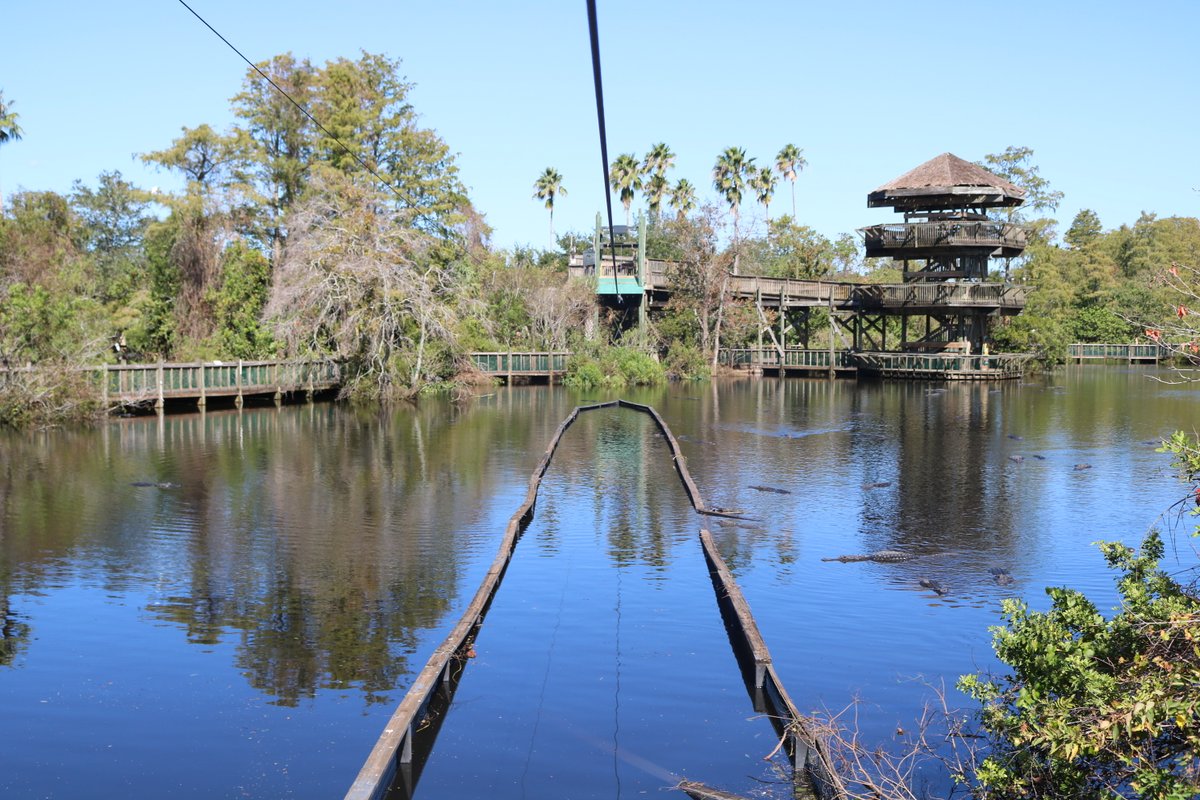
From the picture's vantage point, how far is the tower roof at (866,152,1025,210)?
55.4 meters

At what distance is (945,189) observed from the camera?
181 ft

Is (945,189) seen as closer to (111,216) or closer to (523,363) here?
(523,363)

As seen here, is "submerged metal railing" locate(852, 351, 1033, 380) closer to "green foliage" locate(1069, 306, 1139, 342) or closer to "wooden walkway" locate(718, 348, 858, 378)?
"wooden walkway" locate(718, 348, 858, 378)

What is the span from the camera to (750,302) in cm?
6225

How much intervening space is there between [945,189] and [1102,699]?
51907 millimetres

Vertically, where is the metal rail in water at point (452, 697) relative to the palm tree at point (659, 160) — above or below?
below

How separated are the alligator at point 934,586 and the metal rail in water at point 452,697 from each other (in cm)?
275

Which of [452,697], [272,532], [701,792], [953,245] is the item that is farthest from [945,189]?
[701,792]

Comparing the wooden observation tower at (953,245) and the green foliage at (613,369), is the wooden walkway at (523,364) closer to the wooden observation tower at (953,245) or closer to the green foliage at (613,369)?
the green foliage at (613,369)

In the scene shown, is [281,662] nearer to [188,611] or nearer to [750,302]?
[188,611]

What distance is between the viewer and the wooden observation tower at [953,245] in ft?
184

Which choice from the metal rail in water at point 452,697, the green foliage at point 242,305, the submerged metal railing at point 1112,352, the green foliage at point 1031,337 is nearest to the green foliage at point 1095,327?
the submerged metal railing at point 1112,352

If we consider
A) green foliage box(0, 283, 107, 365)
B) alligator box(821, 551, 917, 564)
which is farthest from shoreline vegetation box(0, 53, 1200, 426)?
alligator box(821, 551, 917, 564)

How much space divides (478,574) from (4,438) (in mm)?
20200
